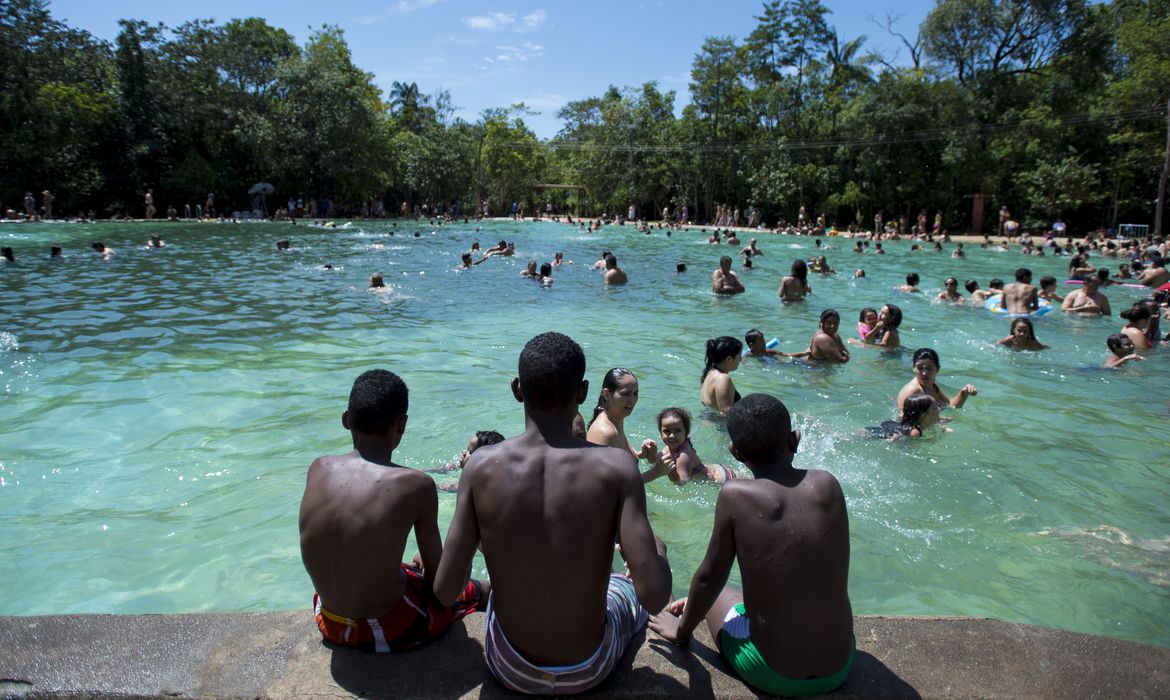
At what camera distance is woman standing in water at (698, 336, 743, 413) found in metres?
6.79

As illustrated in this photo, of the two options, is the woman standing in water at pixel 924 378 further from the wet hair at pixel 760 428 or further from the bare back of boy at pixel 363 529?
the bare back of boy at pixel 363 529

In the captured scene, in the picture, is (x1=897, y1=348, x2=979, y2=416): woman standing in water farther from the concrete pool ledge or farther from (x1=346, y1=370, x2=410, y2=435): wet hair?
(x1=346, y1=370, x2=410, y2=435): wet hair

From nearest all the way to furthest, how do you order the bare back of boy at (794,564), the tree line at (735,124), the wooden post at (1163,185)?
1. the bare back of boy at (794,564)
2. the wooden post at (1163,185)
3. the tree line at (735,124)

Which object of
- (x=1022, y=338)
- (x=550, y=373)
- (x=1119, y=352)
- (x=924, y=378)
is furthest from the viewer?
(x=1022, y=338)

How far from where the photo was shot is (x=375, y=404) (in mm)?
2928

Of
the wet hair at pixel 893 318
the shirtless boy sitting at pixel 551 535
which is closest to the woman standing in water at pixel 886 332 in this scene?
the wet hair at pixel 893 318

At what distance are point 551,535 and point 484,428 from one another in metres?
5.38

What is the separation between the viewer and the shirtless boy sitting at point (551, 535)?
2.35 metres

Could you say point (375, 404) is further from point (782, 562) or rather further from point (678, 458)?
point (678, 458)

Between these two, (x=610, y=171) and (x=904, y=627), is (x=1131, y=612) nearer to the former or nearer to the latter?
(x=904, y=627)

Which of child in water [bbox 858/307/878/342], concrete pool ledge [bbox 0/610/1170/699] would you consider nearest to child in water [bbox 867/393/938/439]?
concrete pool ledge [bbox 0/610/1170/699]

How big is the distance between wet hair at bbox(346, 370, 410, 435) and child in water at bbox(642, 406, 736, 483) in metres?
2.79

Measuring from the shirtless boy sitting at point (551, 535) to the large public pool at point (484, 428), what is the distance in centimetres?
235

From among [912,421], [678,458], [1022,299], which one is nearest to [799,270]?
[1022,299]
